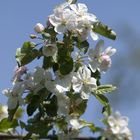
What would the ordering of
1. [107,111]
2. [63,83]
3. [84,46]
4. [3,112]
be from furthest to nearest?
[3,112], [107,111], [84,46], [63,83]

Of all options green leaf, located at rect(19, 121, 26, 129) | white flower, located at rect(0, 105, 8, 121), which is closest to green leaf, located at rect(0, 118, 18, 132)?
green leaf, located at rect(19, 121, 26, 129)

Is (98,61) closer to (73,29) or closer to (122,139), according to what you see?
(73,29)

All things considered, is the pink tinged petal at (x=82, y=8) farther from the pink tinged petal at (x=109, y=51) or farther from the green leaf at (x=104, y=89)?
the green leaf at (x=104, y=89)

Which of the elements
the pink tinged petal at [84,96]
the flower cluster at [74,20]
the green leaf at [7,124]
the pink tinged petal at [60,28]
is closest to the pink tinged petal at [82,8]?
the flower cluster at [74,20]

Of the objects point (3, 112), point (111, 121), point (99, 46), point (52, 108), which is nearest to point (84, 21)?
point (99, 46)

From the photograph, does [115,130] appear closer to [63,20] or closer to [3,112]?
[63,20]

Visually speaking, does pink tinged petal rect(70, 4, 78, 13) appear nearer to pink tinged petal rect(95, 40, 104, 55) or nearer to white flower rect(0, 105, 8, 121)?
pink tinged petal rect(95, 40, 104, 55)
